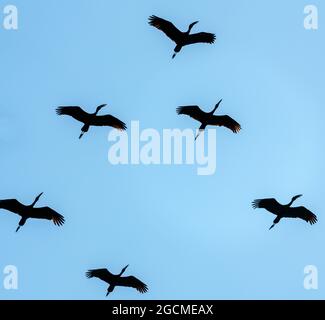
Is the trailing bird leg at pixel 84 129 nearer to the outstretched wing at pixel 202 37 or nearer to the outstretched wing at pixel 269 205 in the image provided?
the outstretched wing at pixel 202 37

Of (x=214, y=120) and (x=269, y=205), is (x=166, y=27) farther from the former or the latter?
(x=269, y=205)

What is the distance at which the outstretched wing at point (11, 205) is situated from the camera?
54.3ft

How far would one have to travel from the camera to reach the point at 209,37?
54.4 feet

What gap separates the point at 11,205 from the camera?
54.5 ft

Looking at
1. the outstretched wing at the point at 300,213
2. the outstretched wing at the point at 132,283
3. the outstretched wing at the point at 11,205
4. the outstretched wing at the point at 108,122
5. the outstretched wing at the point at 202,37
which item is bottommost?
the outstretched wing at the point at 132,283

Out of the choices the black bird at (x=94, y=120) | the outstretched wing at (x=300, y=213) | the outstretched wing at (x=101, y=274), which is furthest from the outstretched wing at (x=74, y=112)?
the outstretched wing at (x=300, y=213)

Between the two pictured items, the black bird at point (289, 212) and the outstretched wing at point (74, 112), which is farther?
the black bird at point (289, 212)

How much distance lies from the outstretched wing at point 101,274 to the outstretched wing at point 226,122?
3.52 m

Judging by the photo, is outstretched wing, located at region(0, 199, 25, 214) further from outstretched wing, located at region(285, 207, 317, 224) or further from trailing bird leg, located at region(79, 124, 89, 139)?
outstretched wing, located at region(285, 207, 317, 224)

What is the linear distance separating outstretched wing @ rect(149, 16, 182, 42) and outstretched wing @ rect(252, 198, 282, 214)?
3.53 m

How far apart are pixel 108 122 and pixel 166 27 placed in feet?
7.15
